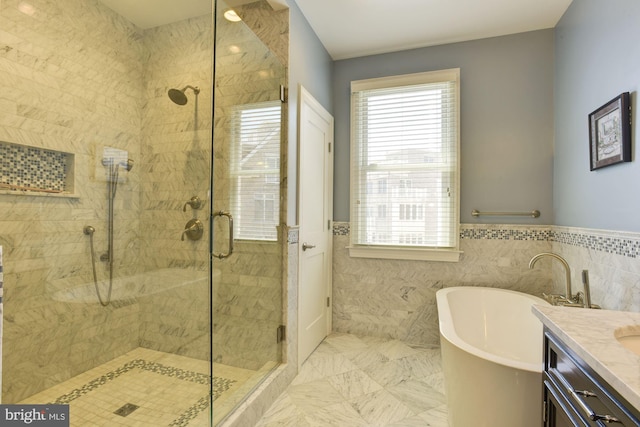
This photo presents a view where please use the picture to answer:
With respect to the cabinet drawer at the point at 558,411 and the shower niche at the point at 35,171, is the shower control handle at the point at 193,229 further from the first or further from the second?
the cabinet drawer at the point at 558,411

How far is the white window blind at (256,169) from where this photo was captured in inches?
80.3

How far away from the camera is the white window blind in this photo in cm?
204

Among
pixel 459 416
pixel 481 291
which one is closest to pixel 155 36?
pixel 459 416

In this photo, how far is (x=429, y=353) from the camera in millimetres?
2684

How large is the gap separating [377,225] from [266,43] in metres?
1.79

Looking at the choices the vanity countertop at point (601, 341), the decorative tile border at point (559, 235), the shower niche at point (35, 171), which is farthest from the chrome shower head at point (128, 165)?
the vanity countertop at point (601, 341)

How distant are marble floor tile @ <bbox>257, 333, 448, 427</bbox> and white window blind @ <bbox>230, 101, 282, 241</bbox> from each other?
1071 mm

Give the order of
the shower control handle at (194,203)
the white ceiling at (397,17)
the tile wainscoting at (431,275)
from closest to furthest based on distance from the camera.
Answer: the shower control handle at (194,203) < the white ceiling at (397,17) < the tile wainscoting at (431,275)

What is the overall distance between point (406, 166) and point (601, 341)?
2175mm

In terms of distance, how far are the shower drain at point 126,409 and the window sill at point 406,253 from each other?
2.00 metres

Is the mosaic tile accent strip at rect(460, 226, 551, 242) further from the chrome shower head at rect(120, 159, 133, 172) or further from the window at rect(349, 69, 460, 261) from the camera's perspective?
the chrome shower head at rect(120, 159, 133, 172)

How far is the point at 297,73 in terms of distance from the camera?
7.70 feet

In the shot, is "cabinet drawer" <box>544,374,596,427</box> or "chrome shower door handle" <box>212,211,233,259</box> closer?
"cabinet drawer" <box>544,374,596,427</box>

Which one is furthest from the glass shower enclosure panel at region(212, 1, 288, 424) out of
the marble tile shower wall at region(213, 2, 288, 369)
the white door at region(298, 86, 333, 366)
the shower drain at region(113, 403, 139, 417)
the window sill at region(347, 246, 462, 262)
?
the window sill at region(347, 246, 462, 262)
